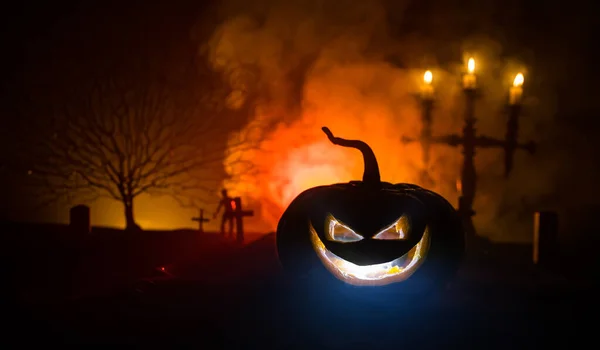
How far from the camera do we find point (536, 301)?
215 cm

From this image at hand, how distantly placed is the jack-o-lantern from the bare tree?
8.23ft

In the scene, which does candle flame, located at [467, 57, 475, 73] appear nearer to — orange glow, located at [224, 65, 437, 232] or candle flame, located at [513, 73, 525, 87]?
candle flame, located at [513, 73, 525, 87]

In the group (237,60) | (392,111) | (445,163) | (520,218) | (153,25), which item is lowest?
(520,218)

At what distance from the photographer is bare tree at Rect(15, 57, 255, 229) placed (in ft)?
14.4

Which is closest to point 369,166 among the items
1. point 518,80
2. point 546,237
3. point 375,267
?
point 375,267

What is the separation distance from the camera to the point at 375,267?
77.0 inches

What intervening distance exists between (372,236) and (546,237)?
1853mm

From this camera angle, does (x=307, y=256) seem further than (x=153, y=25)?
No

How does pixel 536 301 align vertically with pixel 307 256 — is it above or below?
below

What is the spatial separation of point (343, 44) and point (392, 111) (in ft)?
2.22

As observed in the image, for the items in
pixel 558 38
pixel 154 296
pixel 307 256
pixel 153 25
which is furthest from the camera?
pixel 153 25

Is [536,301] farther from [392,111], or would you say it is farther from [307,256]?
[392,111]

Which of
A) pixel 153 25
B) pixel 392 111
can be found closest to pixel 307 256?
pixel 392 111

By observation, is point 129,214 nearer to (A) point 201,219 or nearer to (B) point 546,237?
(A) point 201,219
